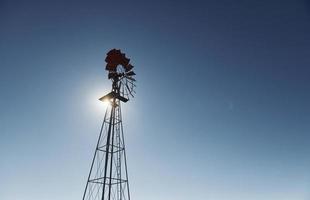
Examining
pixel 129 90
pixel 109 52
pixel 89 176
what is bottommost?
pixel 89 176

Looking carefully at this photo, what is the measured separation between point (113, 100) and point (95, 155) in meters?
5.87

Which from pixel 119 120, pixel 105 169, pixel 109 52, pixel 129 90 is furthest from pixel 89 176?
pixel 109 52

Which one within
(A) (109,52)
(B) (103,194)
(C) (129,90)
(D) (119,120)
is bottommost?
(B) (103,194)

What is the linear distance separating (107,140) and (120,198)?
564 centimetres

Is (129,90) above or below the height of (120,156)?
above

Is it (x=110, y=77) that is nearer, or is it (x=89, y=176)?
(x=89, y=176)

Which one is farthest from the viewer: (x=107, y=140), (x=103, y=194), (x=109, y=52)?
(x=109, y=52)

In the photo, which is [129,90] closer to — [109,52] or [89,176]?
[109,52]

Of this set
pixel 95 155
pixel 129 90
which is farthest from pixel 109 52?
pixel 95 155

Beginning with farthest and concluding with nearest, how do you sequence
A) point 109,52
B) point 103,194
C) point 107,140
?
point 109,52 → point 107,140 → point 103,194

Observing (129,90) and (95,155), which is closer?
(95,155)

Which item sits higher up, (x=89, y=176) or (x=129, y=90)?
(x=129, y=90)

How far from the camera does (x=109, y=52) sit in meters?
36.5

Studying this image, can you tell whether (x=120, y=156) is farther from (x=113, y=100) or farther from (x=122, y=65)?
(x=122, y=65)
